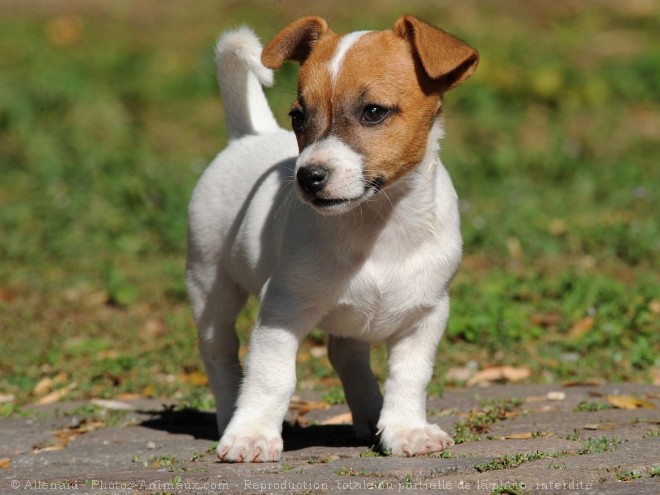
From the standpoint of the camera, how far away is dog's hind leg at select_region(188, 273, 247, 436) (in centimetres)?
573

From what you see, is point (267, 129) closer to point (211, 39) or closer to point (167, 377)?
point (167, 377)

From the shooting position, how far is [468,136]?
1209 cm

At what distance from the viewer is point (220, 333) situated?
18.9 ft

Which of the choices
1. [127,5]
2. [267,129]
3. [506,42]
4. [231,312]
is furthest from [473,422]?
[127,5]

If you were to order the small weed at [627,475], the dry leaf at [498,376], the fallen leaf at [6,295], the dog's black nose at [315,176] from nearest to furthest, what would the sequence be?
the small weed at [627,475] < the dog's black nose at [315,176] < the dry leaf at [498,376] < the fallen leaf at [6,295]

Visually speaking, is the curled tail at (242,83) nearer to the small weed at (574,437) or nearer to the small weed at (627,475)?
the small weed at (574,437)

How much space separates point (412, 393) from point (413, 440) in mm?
264

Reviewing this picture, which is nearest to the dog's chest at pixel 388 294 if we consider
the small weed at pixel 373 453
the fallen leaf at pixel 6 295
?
the small weed at pixel 373 453

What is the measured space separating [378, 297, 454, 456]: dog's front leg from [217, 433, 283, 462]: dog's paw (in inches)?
18.6

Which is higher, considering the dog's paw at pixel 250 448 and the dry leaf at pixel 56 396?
the dog's paw at pixel 250 448

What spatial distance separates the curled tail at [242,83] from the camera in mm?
5797

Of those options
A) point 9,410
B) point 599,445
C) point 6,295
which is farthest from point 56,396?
point 599,445

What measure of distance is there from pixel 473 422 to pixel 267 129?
190 cm

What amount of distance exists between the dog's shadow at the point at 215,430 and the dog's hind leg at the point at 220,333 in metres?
0.25
